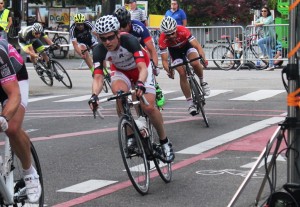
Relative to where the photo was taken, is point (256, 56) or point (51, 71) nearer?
point (51, 71)

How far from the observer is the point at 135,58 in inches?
350

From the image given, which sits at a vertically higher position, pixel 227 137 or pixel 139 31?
pixel 139 31

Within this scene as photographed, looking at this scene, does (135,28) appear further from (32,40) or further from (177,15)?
(177,15)

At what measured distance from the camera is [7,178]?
671 centimetres

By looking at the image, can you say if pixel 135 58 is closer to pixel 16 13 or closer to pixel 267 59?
pixel 267 59

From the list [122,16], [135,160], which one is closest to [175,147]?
[122,16]

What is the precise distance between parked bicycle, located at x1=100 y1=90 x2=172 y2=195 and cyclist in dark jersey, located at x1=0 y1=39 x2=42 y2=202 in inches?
55.9

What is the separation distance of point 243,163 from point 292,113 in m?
3.89

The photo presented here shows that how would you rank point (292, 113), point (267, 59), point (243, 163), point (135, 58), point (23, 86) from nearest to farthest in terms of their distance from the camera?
point (292, 113) → point (23, 86) → point (135, 58) → point (243, 163) → point (267, 59)

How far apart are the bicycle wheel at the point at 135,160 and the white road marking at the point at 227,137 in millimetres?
2578

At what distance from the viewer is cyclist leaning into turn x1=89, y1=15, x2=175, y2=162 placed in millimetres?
8609

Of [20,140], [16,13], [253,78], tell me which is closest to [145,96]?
[20,140]

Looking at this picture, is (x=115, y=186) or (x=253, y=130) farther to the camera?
(x=253, y=130)

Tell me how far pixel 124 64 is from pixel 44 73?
12.5 meters
